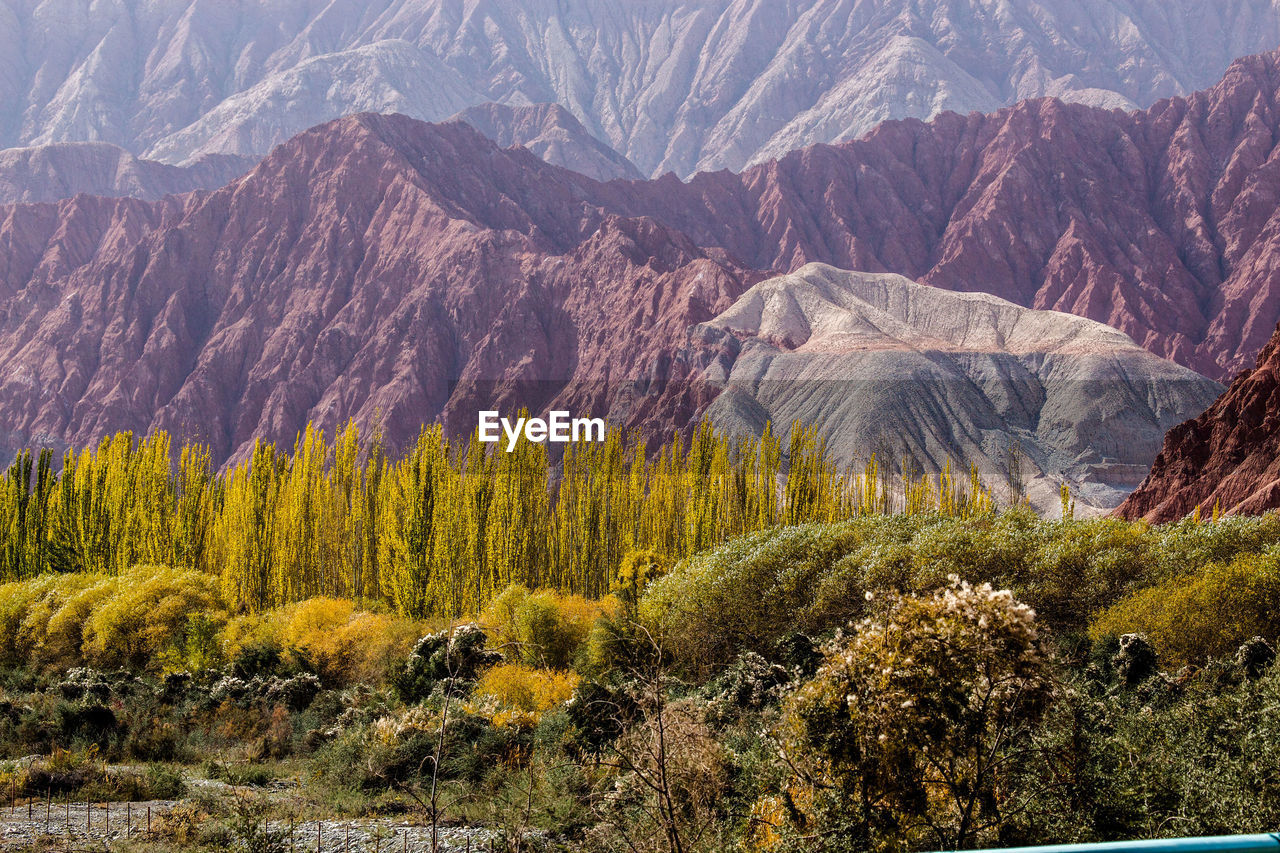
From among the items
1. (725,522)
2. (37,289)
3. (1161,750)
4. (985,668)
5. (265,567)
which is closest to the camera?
(985,668)

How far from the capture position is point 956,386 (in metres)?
84.4

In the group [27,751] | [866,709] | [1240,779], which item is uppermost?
[866,709]

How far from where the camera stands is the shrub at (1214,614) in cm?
1850

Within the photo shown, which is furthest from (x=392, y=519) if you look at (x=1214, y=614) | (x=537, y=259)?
(x=537, y=259)

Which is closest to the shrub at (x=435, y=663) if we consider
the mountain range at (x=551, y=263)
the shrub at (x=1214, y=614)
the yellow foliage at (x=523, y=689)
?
the yellow foliage at (x=523, y=689)

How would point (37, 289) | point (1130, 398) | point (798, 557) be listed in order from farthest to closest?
point (37, 289) < point (1130, 398) < point (798, 557)

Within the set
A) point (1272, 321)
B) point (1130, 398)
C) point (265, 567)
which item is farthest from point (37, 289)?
point (1272, 321)

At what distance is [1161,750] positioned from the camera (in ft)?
33.1

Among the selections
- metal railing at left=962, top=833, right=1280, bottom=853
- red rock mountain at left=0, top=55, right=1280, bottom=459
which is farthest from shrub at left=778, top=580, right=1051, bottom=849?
red rock mountain at left=0, top=55, right=1280, bottom=459

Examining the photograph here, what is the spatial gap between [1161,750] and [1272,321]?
123 metres

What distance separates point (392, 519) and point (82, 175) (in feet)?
469

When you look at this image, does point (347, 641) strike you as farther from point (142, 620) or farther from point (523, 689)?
point (523, 689)

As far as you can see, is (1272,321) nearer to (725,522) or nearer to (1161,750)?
(725,522)

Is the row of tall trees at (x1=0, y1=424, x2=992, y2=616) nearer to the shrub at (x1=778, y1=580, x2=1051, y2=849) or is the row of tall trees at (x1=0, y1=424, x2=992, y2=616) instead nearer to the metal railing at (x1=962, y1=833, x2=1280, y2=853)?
the shrub at (x1=778, y1=580, x2=1051, y2=849)
